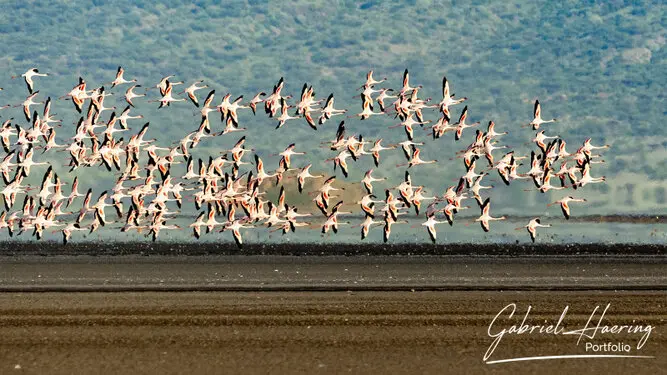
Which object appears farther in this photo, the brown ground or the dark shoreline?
the dark shoreline

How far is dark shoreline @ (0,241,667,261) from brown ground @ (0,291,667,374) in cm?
4074

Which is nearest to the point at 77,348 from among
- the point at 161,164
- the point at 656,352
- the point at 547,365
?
the point at 547,365

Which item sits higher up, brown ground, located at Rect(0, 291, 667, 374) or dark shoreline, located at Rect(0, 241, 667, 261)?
brown ground, located at Rect(0, 291, 667, 374)

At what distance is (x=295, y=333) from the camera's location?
28.5m

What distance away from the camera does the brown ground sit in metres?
24.2

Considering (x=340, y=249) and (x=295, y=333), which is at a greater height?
(x=295, y=333)

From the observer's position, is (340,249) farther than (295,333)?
Yes

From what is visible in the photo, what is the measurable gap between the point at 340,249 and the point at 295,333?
59636 millimetres

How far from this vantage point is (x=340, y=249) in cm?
8806

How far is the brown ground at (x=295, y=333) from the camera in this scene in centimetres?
2416

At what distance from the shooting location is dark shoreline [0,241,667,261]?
8032cm

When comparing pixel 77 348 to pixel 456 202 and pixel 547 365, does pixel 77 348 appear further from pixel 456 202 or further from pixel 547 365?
pixel 456 202

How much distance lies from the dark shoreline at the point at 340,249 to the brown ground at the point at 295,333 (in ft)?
134

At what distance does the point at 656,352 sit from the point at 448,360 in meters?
4.63
